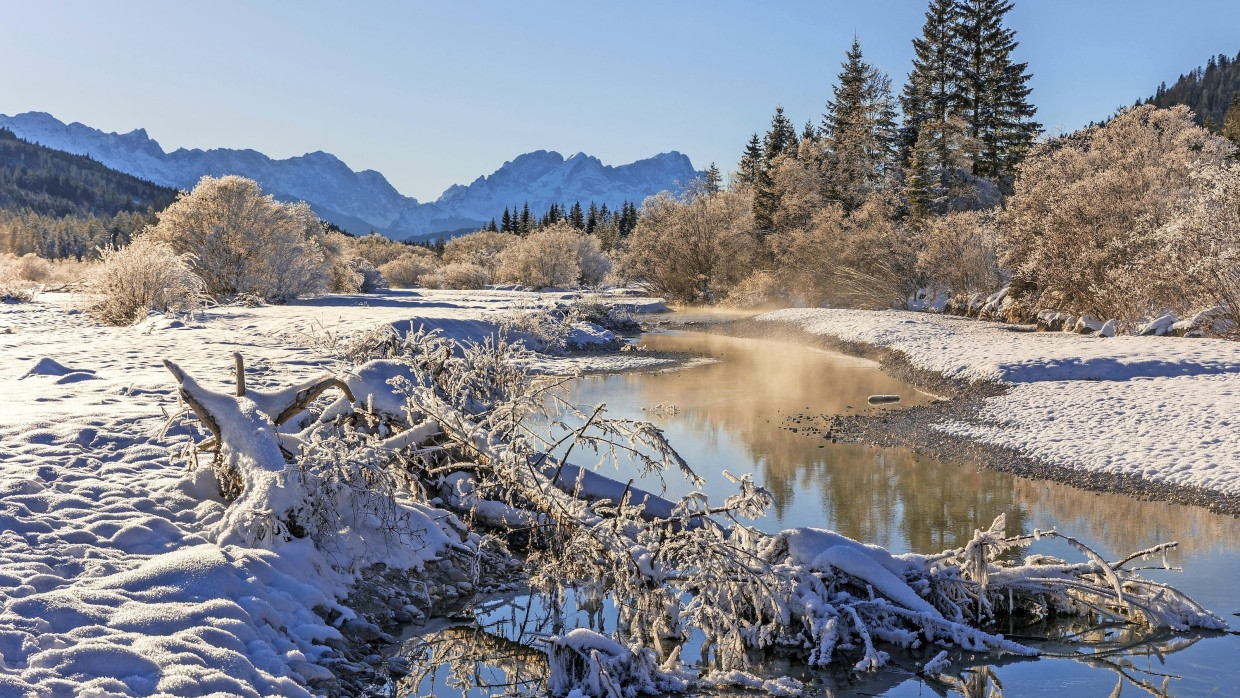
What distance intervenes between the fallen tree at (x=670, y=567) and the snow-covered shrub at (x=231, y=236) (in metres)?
23.9

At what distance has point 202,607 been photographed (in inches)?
188

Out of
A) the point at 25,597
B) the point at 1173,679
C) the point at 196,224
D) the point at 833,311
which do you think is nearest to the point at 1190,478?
the point at 1173,679

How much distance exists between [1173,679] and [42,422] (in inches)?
361

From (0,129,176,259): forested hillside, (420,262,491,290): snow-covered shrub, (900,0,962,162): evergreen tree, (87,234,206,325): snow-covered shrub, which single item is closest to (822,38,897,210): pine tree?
(900,0,962,162): evergreen tree

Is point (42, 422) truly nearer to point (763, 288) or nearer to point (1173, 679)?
point (1173, 679)

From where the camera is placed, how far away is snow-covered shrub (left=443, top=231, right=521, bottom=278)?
256 ft

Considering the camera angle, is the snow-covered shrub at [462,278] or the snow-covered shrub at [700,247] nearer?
the snow-covered shrub at [700,247]

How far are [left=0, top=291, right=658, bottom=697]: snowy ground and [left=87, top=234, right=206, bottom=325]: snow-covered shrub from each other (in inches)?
441

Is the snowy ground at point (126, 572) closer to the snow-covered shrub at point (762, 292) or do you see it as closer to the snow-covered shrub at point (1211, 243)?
the snow-covered shrub at point (1211, 243)

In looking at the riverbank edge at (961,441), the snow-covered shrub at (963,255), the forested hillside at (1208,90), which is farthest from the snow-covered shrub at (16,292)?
the forested hillside at (1208,90)

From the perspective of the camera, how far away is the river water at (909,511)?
5.71m

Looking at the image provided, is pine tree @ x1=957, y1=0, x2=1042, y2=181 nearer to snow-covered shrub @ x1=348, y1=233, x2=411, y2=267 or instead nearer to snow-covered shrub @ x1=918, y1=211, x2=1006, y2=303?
snow-covered shrub @ x1=918, y1=211, x2=1006, y2=303

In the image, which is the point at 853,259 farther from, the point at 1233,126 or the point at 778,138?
the point at 1233,126

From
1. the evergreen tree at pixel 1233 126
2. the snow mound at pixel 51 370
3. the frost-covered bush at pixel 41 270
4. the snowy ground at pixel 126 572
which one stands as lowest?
the snowy ground at pixel 126 572
